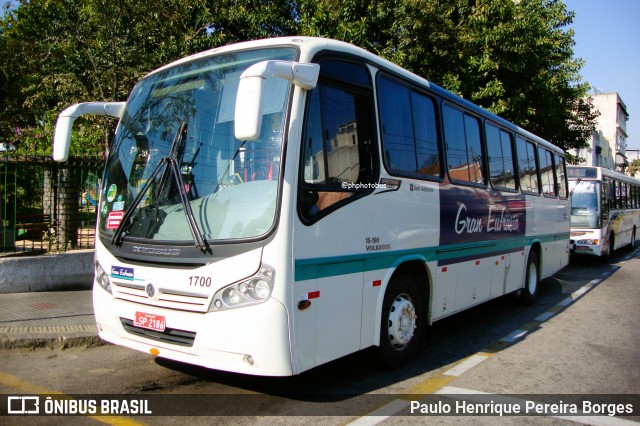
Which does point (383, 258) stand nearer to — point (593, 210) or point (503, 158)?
point (503, 158)

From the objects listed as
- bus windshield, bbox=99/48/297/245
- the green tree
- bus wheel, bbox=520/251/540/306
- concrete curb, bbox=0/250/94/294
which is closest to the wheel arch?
bus windshield, bbox=99/48/297/245

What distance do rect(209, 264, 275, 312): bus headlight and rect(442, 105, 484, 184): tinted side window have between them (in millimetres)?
3440

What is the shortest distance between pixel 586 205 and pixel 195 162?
1401 centimetres

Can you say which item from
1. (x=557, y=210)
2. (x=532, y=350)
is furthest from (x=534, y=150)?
(x=532, y=350)

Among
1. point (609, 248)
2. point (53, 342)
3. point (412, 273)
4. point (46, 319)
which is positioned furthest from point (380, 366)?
point (609, 248)

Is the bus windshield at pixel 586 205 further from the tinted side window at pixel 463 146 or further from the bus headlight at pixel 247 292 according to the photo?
the bus headlight at pixel 247 292

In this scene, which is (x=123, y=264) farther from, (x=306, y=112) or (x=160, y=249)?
(x=306, y=112)

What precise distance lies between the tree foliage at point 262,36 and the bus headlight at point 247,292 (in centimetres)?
686

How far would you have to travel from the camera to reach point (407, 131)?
18.2 feet

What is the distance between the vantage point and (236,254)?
380 centimetres

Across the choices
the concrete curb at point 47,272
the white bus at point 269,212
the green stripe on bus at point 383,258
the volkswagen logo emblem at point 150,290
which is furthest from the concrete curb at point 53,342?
the green stripe on bus at point 383,258

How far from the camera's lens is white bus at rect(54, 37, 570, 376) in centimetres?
378

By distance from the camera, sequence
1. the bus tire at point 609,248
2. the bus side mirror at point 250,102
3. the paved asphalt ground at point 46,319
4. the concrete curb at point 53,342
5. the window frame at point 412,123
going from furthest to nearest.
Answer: the bus tire at point 609,248, the paved asphalt ground at point 46,319, the concrete curb at point 53,342, the window frame at point 412,123, the bus side mirror at point 250,102

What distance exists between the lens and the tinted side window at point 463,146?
255 inches
